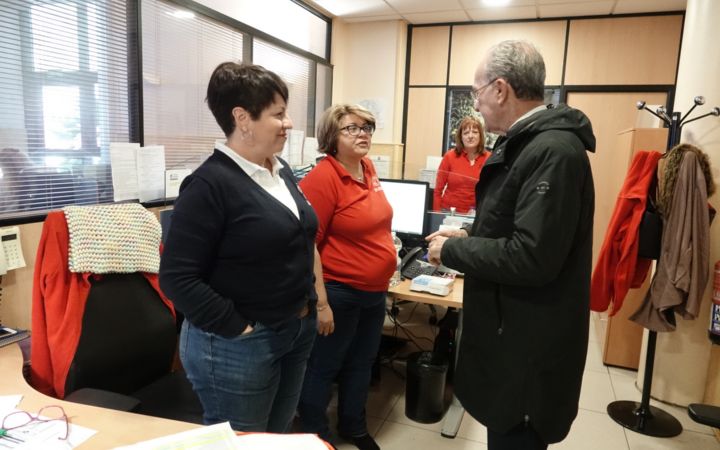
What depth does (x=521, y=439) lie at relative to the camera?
1296 millimetres

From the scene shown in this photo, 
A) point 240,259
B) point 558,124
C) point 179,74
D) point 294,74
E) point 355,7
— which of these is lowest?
point 240,259

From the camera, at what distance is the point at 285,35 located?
14.1 ft

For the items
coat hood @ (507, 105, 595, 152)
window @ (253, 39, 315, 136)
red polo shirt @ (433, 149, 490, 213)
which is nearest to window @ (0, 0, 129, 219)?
window @ (253, 39, 315, 136)

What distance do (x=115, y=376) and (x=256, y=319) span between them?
0.76 meters

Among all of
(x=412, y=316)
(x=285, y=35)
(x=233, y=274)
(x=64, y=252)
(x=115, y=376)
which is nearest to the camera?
(x=233, y=274)

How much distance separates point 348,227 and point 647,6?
4.08m

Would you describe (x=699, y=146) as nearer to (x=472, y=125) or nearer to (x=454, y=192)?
(x=454, y=192)

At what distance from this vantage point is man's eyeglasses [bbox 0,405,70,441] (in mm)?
1090

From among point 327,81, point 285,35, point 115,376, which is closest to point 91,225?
point 115,376

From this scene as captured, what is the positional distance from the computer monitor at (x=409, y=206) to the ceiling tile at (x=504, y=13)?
273 centimetres

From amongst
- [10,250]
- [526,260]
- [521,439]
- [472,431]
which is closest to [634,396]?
[472,431]

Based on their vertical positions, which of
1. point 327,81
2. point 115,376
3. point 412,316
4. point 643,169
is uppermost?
point 327,81

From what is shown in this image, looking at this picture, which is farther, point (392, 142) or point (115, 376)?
point (392, 142)

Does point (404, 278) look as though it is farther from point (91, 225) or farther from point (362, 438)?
point (91, 225)
